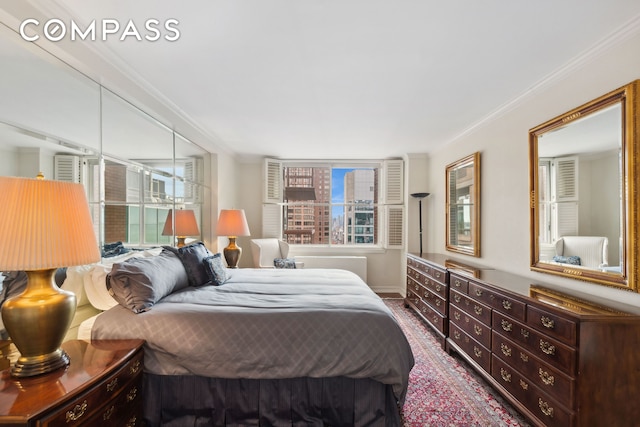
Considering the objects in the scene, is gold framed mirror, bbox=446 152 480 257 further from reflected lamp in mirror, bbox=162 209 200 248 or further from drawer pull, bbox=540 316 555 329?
reflected lamp in mirror, bbox=162 209 200 248

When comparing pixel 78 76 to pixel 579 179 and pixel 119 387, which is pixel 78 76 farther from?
pixel 579 179

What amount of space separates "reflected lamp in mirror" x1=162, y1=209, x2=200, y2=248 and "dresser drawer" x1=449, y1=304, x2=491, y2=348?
306 cm

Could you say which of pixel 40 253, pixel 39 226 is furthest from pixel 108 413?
pixel 39 226

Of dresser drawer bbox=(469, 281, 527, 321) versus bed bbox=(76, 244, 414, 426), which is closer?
bed bbox=(76, 244, 414, 426)

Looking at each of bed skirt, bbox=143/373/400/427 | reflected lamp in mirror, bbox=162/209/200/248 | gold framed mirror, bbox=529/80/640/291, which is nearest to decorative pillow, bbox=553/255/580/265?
gold framed mirror, bbox=529/80/640/291

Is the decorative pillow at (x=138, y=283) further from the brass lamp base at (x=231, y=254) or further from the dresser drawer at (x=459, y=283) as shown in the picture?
the dresser drawer at (x=459, y=283)

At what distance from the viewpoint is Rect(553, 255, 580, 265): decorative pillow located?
2.02 meters

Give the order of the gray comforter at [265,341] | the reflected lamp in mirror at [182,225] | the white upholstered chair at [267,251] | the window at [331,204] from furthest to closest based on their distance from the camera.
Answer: the window at [331,204] → the white upholstered chair at [267,251] → the reflected lamp in mirror at [182,225] → the gray comforter at [265,341]

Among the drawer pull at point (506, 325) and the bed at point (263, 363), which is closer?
the bed at point (263, 363)

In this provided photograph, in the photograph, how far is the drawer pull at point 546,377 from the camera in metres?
1.67

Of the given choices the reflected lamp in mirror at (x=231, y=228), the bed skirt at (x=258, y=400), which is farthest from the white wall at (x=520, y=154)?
the reflected lamp in mirror at (x=231, y=228)

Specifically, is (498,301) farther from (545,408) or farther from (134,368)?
(134,368)

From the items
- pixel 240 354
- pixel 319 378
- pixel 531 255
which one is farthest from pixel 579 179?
pixel 240 354

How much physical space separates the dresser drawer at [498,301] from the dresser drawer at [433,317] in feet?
2.26
